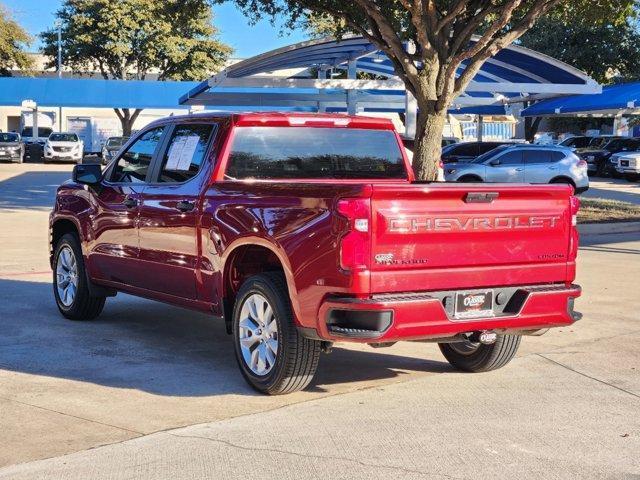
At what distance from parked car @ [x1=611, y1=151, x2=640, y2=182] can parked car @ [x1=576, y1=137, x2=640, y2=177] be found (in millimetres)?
1570

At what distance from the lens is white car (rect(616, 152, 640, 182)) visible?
38.0 m

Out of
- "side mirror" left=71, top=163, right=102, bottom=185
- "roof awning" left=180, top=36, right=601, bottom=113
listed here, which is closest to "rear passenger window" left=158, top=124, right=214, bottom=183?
"side mirror" left=71, top=163, right=102, bottom=185

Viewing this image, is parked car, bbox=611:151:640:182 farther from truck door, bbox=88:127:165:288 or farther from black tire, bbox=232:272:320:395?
black tire, bbox=232:272:320:395

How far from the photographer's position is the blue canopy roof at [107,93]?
2003 inches

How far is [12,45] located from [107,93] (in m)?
16.6

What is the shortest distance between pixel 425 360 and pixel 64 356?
9.33 feet

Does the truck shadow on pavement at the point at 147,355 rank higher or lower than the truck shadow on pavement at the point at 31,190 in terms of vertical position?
lower

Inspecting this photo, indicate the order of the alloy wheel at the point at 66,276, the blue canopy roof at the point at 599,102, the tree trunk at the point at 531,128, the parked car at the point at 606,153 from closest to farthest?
the alloy wheel at the point at 66,276
the blue canopy roof at the point at 599,102
the parked car at the point at 606,153
the tree trunk at the point at 531,128

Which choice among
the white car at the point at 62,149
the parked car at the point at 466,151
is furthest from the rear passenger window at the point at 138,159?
the white car at the point at 62,149

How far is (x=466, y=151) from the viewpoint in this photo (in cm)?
3147

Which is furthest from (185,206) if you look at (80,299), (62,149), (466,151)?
(62,149)

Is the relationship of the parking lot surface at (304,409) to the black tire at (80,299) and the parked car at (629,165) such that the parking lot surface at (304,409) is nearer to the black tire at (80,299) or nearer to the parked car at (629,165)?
the black tire at (80,299)

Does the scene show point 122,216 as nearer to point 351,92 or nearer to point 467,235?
point 467,235

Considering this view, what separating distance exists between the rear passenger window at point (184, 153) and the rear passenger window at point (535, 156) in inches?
814
